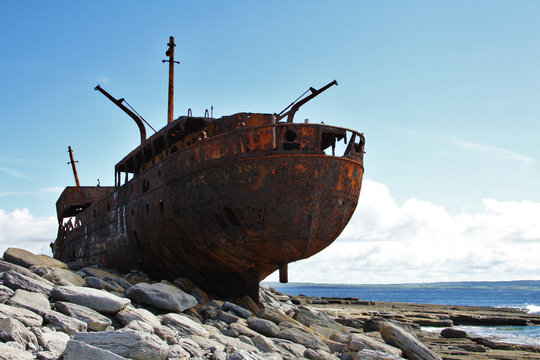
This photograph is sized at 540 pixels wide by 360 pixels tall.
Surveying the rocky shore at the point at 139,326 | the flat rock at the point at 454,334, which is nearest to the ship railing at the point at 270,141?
the rocky shore at the point at 139,326

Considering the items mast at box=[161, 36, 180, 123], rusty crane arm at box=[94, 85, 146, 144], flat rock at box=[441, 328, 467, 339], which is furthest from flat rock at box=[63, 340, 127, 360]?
flat rock at box=[441, 328, 467, 339]

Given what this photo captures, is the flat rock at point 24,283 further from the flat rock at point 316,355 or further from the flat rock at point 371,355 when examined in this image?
the flat rock at point 371,355

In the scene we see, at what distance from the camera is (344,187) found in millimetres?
8734

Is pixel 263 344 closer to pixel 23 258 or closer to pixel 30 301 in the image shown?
pixel 30 301

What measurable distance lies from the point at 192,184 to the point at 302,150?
1910 mm

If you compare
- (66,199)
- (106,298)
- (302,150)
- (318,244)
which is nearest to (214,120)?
(302,150)

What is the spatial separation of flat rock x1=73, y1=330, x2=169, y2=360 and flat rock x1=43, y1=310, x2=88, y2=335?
0.45m

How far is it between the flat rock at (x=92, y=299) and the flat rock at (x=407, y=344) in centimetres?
436

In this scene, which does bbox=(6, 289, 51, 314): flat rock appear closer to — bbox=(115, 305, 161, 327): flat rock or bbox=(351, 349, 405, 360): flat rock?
bbox=(115, 305, 161, 327): flat rock

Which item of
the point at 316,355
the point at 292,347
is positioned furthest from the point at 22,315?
the point at 316,355

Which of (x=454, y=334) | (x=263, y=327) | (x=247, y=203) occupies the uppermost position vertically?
(x=247, y=203)

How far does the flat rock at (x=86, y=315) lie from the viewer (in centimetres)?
578

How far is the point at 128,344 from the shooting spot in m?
4.94

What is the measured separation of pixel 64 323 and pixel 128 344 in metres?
0.92
